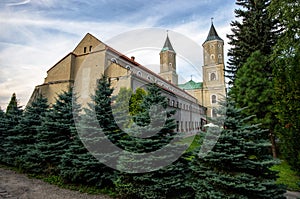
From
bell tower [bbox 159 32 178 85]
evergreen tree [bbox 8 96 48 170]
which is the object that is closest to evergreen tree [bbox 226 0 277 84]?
evergreen tree [bbox 8 96 48 170]

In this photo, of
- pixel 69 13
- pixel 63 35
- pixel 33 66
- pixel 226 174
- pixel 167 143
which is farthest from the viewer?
pixel 33 66

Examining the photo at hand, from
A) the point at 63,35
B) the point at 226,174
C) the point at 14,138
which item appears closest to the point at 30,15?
the point at 63,35

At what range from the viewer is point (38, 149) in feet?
27.9

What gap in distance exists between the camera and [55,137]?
843 cm

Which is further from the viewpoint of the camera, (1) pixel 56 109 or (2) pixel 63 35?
(2) pixel 63 35

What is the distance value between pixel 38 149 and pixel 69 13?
7341 millimetres

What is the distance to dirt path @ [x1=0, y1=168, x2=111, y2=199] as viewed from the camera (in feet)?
19.7

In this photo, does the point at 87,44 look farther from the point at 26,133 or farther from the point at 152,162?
the point at 152,162

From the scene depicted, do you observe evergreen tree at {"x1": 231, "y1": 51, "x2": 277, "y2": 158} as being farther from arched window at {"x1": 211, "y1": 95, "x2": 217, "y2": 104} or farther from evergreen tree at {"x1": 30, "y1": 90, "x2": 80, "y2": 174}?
arched window at {"x1": 211, "y1": 95, "x2": 217, "y2": 104}

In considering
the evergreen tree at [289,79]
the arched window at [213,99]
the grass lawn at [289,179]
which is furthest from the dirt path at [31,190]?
the arched window at [213,99]

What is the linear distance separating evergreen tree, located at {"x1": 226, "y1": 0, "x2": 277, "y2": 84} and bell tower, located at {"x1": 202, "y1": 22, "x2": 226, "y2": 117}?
2617 cm

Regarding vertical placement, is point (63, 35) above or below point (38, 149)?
above

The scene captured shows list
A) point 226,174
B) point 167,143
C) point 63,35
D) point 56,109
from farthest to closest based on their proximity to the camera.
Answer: point 63,35 < point 56,109 < point 167,143 < point 226,174

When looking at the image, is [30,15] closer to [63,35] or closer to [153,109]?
[63,35]
